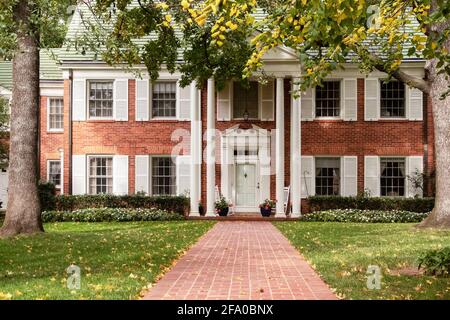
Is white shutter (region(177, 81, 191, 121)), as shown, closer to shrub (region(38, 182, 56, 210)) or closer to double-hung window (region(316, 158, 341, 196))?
double-hung window (region(316, 158, 341, 196))

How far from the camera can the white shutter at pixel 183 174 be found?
25.9 m

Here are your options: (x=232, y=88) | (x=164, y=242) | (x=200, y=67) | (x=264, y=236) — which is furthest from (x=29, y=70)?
(x=232, y=88)

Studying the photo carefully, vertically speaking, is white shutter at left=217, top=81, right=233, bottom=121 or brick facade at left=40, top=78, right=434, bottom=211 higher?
white shutter at left=217, top=81, right=233, bottom=121

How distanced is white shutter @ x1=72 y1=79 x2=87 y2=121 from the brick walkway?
41.9 feet

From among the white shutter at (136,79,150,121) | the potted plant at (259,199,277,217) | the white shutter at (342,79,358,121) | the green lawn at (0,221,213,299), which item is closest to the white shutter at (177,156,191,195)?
the white shutter at (136,79,150,121)

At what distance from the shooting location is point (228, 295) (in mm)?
7727

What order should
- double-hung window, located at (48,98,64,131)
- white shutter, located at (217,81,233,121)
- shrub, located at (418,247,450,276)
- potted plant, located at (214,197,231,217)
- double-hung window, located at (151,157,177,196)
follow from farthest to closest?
double-hung window, located at (48,98,64,131) → double-hung window, located at (151,157,177,196) → white shutter, located at (217,81,233,121) → potted plant, located at (214,197,231,217) → shrub, located at (418,247,450,276)

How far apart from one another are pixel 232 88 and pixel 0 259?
15803 millimetres

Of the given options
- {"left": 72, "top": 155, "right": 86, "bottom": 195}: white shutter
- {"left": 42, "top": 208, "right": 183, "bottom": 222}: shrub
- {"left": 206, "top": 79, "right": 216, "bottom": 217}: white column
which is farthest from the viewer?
{"left": 72, "top": 155, "right": 86, "bottom": 195}: white shutter

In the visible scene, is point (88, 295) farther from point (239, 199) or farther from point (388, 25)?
point (239, 199)

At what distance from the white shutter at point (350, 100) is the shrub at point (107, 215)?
7763mm

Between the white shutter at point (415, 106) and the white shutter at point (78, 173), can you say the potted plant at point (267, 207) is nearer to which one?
the white shutter at point (415, 106)

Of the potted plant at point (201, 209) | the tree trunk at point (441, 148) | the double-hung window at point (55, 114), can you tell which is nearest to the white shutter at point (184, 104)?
the potted plant at point (201, 209)

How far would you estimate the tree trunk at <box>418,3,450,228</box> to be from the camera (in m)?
18.6
